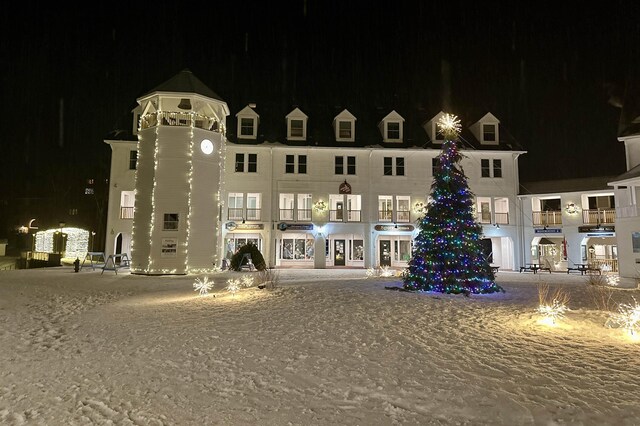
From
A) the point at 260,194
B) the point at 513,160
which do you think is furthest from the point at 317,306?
the point at 513,160

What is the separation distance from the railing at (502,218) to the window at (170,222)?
23477 millimetres

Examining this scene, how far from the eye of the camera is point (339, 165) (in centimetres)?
2842

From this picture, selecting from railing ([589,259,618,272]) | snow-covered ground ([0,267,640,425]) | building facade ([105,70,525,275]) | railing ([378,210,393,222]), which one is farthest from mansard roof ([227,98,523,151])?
snow-covered ground ([0,267,640,425])

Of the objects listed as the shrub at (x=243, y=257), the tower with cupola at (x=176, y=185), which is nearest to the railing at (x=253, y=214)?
the tower with cupola at (x=176, y=185)

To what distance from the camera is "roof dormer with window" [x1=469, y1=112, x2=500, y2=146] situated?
97.5ft

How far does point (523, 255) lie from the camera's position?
93.8ft

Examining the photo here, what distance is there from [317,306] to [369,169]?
1935 cm

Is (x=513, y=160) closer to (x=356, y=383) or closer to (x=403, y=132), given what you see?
(x=403, y=132)

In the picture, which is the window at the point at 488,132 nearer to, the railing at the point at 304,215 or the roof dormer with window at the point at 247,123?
the railing at the point at 304,215

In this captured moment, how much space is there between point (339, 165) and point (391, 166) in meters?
4.05

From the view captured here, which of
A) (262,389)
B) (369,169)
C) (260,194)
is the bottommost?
(262,389)

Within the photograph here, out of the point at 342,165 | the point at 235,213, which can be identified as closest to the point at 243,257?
the point at 235,213

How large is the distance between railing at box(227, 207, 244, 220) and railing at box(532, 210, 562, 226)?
22.8 m

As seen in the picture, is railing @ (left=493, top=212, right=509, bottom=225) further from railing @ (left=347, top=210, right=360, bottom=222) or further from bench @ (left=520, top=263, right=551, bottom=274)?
railing @ (left=347, top=210, right=360, bottom=222)
